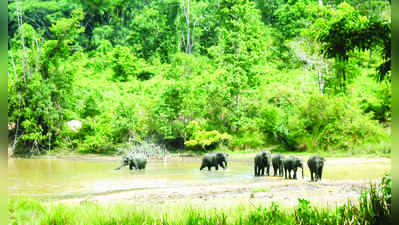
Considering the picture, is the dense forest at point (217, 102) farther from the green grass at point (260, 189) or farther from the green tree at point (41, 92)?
the green grass at point (260, 189)

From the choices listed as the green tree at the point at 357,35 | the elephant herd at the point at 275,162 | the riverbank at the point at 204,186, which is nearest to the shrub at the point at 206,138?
the elephant herd at the point at 275,162

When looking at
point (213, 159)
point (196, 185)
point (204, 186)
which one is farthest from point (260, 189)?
point (213, 159)

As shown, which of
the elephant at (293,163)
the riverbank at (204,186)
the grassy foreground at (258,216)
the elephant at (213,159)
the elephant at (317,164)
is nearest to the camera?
the grassy foreground at (258,216)

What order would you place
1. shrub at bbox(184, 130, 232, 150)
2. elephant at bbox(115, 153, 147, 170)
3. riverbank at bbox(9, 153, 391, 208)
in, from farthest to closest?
shrub at bbox(184, 130, 232, 150) → elephant at bbox(115, 153, 147, 170) → riverbank at bbox(9, 153, 391, 208)

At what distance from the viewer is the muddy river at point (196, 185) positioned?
794 centimetres

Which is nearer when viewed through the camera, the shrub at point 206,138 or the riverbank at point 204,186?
the riverbank at point 204,186

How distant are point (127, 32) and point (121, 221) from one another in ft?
117

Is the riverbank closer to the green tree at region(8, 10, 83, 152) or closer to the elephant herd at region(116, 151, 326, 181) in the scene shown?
the elephant herd at region(116, 151, 326, 181)

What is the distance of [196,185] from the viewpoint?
10336 mm

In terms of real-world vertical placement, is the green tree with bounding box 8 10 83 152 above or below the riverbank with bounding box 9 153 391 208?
above

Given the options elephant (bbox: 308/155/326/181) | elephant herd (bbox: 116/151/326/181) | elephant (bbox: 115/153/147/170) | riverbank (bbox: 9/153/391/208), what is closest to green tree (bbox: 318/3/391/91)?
riverbank (bbox: 9/153/391/208)

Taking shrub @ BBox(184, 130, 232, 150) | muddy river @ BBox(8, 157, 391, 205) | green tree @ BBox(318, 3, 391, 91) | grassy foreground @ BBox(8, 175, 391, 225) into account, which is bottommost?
muddy river @ BBox(8, 157, 391, 205)

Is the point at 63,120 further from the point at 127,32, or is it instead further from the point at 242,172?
the point at 127,32

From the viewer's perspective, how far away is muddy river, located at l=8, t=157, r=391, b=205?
794 cm
